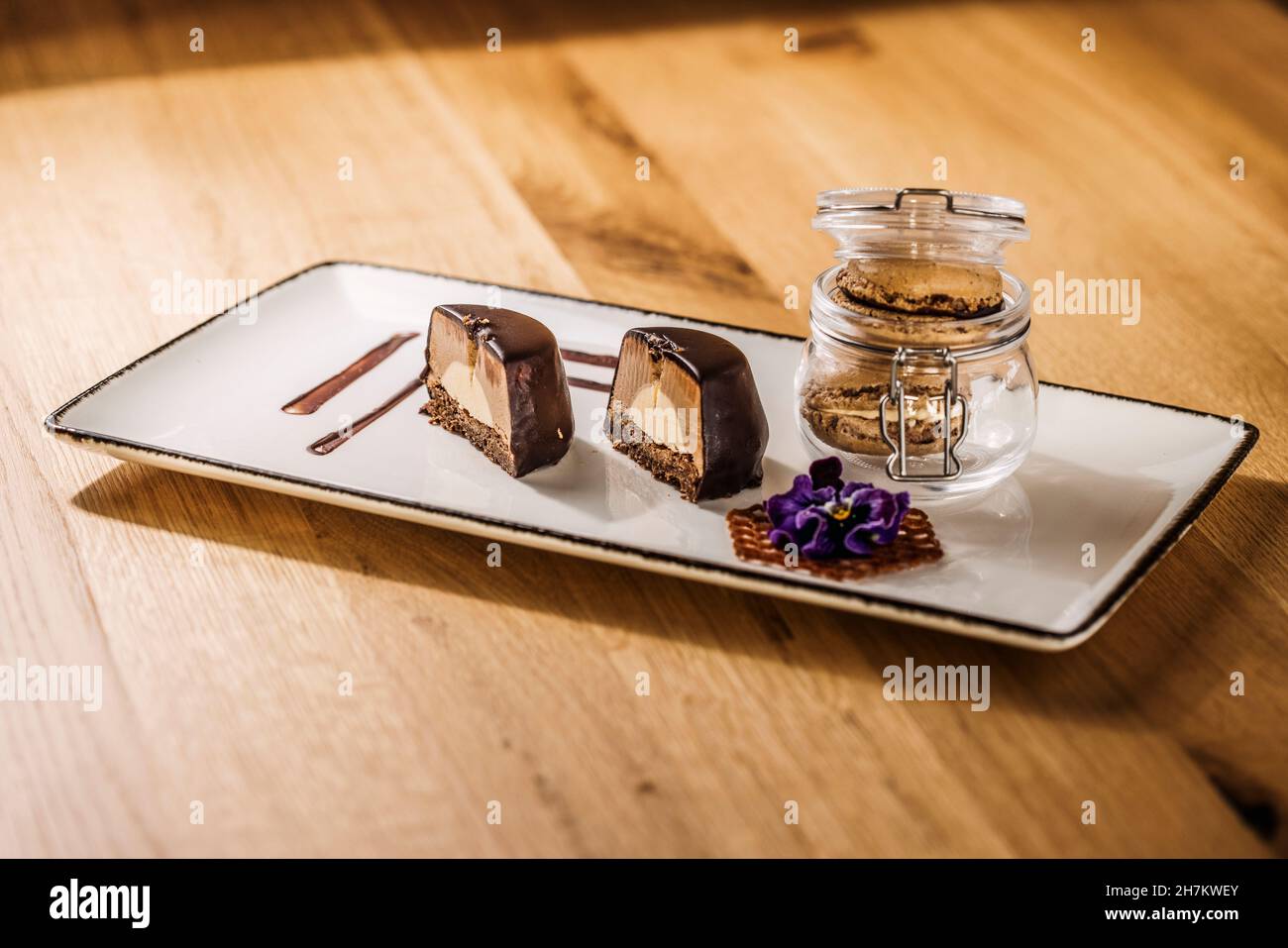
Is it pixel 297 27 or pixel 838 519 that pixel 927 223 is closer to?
pixel 838 519

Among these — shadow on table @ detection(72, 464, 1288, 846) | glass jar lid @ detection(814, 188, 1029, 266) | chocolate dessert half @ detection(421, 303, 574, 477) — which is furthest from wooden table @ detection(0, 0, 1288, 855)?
glass jar lid @ detection(814, 188, 1029, 266)

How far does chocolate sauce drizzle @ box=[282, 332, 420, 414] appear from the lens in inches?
46.7

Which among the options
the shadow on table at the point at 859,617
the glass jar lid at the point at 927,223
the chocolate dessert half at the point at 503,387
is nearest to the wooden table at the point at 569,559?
the shadow on table at the point at 859,617

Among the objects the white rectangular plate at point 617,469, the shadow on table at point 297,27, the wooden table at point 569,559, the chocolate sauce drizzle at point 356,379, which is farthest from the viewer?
the shadow on table at point 297,27

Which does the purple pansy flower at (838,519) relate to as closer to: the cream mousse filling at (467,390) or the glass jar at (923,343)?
the glass jar at (923,343)

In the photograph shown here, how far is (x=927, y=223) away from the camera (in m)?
0.99

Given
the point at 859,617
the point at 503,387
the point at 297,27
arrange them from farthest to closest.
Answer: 1. the point at 297,27
2. the point at 503,387
3. the point at 859,617

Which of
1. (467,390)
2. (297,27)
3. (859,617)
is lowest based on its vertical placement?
(859,617)

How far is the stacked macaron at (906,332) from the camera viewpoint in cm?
100

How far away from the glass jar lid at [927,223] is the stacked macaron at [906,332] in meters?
0.01

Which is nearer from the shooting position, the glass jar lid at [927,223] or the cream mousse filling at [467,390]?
the glass jar lid at [927,223]

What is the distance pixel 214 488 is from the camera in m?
1.10

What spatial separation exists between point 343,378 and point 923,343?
1.81 feet

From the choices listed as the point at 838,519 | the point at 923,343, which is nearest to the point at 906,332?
the point at 923,343
